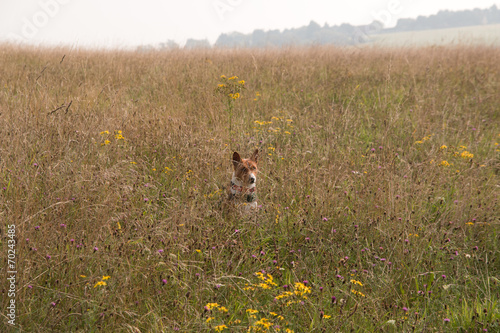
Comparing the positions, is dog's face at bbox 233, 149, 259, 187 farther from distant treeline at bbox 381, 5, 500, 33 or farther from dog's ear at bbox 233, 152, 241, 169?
distant treeline at bbox 381, 5, 500, 33

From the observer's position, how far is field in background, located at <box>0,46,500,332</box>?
7.62 feet

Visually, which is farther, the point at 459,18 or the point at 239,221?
the point at 459,18

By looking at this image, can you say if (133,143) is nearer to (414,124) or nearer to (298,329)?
(298,329)

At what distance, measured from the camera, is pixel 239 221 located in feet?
10.6

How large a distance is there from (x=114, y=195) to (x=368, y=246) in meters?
2.08

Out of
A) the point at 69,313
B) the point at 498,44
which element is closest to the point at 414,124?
the point at 69,313

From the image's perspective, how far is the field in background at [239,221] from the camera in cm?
232

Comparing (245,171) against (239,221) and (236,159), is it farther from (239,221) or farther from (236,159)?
(239,221)

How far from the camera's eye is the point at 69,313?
2.14 m

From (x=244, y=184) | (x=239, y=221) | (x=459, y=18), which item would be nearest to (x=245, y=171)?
(x=244, y=184)

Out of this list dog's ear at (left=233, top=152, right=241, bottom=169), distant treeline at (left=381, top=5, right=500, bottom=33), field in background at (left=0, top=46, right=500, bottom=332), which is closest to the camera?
field in background at (left=0, top=46, right=500, bottom=332)

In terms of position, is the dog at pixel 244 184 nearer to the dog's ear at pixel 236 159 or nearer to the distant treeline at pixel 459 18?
the dog's ear at pixel 236 159

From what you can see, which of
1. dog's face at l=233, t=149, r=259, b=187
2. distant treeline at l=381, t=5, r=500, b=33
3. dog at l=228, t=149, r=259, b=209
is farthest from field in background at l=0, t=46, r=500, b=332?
distant treeline at l=381, t=5, r=500, b=33

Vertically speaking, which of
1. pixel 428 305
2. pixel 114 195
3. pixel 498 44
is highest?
pixel 498 44
